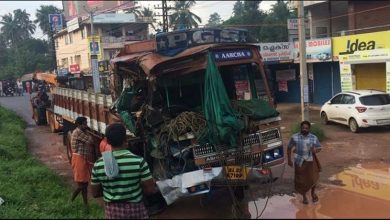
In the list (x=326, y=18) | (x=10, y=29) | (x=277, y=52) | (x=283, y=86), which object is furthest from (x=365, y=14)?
(x=10, y=29)

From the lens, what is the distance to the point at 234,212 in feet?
23.2

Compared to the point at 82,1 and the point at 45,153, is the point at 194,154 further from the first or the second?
the point at 82,1

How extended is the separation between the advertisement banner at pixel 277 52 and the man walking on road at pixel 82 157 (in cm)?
1755

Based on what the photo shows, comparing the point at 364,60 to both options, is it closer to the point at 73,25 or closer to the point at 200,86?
the point at 200,86

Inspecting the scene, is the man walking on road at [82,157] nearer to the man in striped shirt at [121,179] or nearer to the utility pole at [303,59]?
the man in striped shirt at [121,179]

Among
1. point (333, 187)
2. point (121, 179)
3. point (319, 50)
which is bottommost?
point (333, 187)

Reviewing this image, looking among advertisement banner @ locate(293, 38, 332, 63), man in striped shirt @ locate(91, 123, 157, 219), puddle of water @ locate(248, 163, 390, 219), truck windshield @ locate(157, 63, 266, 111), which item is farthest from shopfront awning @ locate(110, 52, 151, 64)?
advertisement banner @ locate(293, 38, 332, 63)

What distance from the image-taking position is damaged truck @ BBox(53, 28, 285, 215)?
7.18 m

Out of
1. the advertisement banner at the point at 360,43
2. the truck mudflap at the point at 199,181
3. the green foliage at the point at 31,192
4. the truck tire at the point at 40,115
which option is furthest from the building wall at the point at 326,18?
the truck mudflap at the point at 199,181

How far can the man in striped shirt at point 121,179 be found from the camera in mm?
4684

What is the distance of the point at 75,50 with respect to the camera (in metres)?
61.0

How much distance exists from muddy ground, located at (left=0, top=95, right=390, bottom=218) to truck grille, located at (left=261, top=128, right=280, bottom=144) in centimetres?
105

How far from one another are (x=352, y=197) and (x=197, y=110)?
10.2 ft

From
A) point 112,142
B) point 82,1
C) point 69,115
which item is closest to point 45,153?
point 69,115
